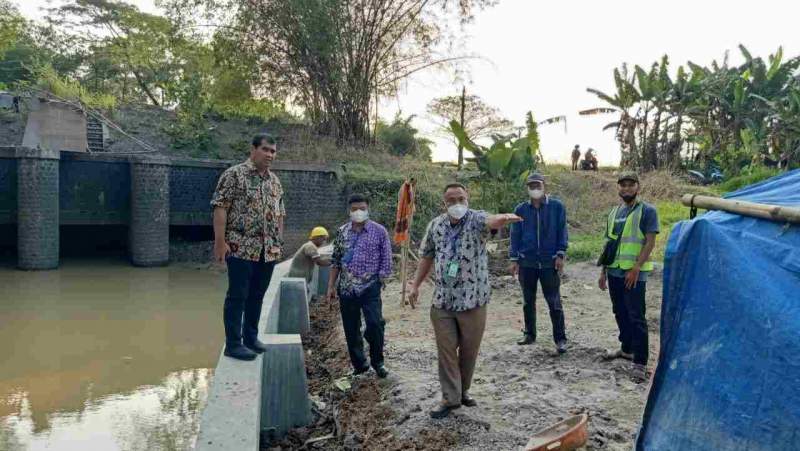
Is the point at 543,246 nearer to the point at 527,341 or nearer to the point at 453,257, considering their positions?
the point at 527,341

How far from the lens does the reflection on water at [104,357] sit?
6.23 metres

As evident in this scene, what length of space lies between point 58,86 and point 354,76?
31.1 feet

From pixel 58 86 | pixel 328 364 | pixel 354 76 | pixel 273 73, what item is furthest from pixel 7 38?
pixel 328 364

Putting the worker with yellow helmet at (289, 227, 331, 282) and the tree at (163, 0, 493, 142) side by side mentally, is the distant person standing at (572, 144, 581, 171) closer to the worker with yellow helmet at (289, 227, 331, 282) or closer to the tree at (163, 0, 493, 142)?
the tree at (163, 0, 493, 142)

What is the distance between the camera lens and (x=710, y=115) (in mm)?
21609

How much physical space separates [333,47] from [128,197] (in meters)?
8.31

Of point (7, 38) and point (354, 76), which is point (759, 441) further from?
point (7, 38)

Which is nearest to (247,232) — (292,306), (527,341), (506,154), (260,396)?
(260,396)

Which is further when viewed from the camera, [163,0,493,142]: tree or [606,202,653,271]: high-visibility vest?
[163,0,493,142]: tree

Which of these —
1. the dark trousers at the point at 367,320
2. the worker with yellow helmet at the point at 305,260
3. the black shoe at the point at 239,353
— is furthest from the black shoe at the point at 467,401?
the worker with yellow helmet at the point at 305,260

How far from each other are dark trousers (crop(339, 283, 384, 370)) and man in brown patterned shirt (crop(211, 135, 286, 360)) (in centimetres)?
109

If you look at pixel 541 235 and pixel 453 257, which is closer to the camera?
pixel 453 257

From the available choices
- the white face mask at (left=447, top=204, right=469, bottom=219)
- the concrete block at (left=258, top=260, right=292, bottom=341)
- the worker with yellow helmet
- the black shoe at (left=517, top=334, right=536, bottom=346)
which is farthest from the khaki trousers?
the worker with yellow helmet

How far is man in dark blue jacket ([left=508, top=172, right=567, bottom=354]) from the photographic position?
221 inches
